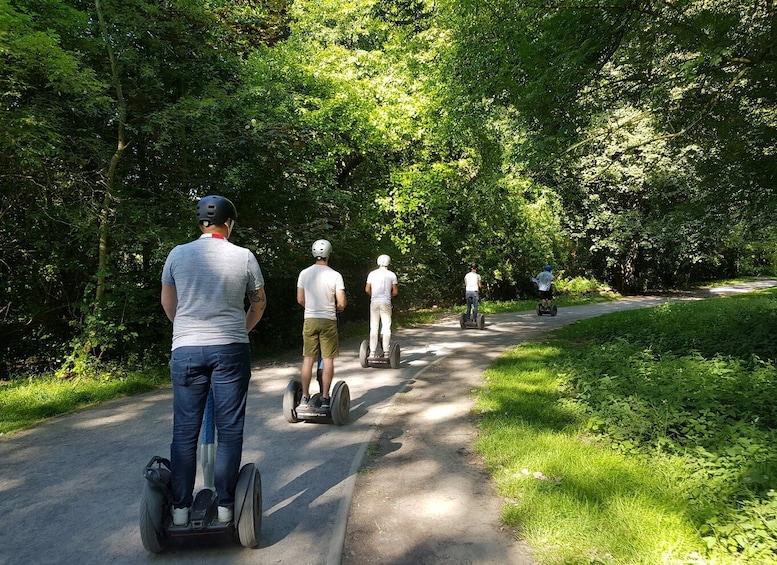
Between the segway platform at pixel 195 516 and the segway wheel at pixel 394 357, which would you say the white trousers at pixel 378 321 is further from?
the segway platform at pixel 195 516

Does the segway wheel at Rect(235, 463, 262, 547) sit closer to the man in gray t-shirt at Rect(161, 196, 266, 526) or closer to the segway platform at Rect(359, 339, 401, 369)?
the man in gray t-shirt at Rect(161, 196, 266, 526)

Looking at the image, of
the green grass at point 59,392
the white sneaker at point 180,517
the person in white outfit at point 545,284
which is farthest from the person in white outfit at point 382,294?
the person in white outfit at point 545,284

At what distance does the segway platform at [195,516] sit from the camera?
284cm

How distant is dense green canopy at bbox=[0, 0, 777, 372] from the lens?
7012 mm

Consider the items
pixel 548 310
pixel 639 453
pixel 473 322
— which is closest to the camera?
pixel 639 453

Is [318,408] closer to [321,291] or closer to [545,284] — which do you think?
[321,291]

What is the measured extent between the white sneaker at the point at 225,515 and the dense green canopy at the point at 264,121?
6086mm

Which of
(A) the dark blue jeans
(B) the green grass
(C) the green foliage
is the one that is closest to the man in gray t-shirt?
(A) the dark blue jeans

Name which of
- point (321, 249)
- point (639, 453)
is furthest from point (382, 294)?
point (639, 453)

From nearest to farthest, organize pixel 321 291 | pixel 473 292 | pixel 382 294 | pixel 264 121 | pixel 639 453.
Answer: pixel 639 453 < pixel 321 291 < pixel 382 294 < pixel 264 121 < pixel 473 292

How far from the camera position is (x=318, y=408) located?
18.3 ft

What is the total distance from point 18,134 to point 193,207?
9.09 ft

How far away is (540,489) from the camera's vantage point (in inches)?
148

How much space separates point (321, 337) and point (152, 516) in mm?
3007
